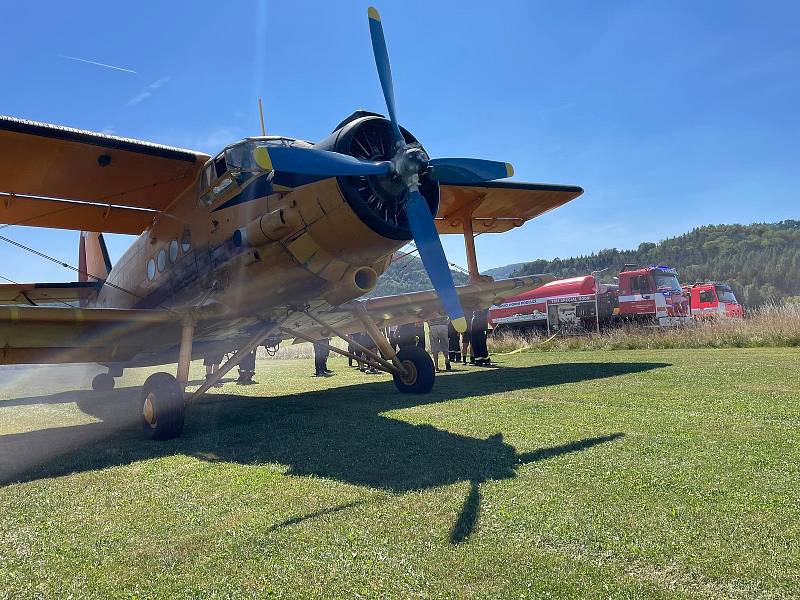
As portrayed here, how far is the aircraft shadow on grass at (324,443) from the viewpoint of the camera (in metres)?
4.45

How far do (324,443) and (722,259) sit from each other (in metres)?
148

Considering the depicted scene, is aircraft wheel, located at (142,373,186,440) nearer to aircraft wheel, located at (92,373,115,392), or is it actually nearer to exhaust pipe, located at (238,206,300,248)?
exhaust pipe, located at (238,206,300,248)

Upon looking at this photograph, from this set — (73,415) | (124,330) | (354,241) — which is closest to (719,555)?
(354,241)

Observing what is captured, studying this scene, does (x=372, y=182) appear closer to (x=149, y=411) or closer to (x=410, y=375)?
(x=149, y=411)

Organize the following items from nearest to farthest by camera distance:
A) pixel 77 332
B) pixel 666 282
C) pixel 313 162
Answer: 1. pixel 313 162
2. pixel 77 332
3. pixel 666 282

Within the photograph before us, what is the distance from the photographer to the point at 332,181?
6.52m

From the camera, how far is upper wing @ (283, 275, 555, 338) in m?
9.95

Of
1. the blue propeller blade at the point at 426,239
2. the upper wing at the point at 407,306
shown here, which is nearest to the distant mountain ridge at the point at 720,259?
the upper wing at the point at 407,306

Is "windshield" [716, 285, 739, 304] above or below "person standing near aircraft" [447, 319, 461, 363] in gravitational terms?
above

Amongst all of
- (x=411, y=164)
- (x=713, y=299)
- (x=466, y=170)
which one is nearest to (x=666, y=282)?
(x=713, y=299)

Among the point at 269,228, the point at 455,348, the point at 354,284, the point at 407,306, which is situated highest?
the point at 269,228

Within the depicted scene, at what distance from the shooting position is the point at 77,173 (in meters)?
9.11

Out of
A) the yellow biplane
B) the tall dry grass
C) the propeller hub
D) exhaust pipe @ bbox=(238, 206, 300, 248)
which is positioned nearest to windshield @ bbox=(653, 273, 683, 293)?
the tall dry grass

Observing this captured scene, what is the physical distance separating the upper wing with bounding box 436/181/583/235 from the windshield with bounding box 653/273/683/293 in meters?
11.1
